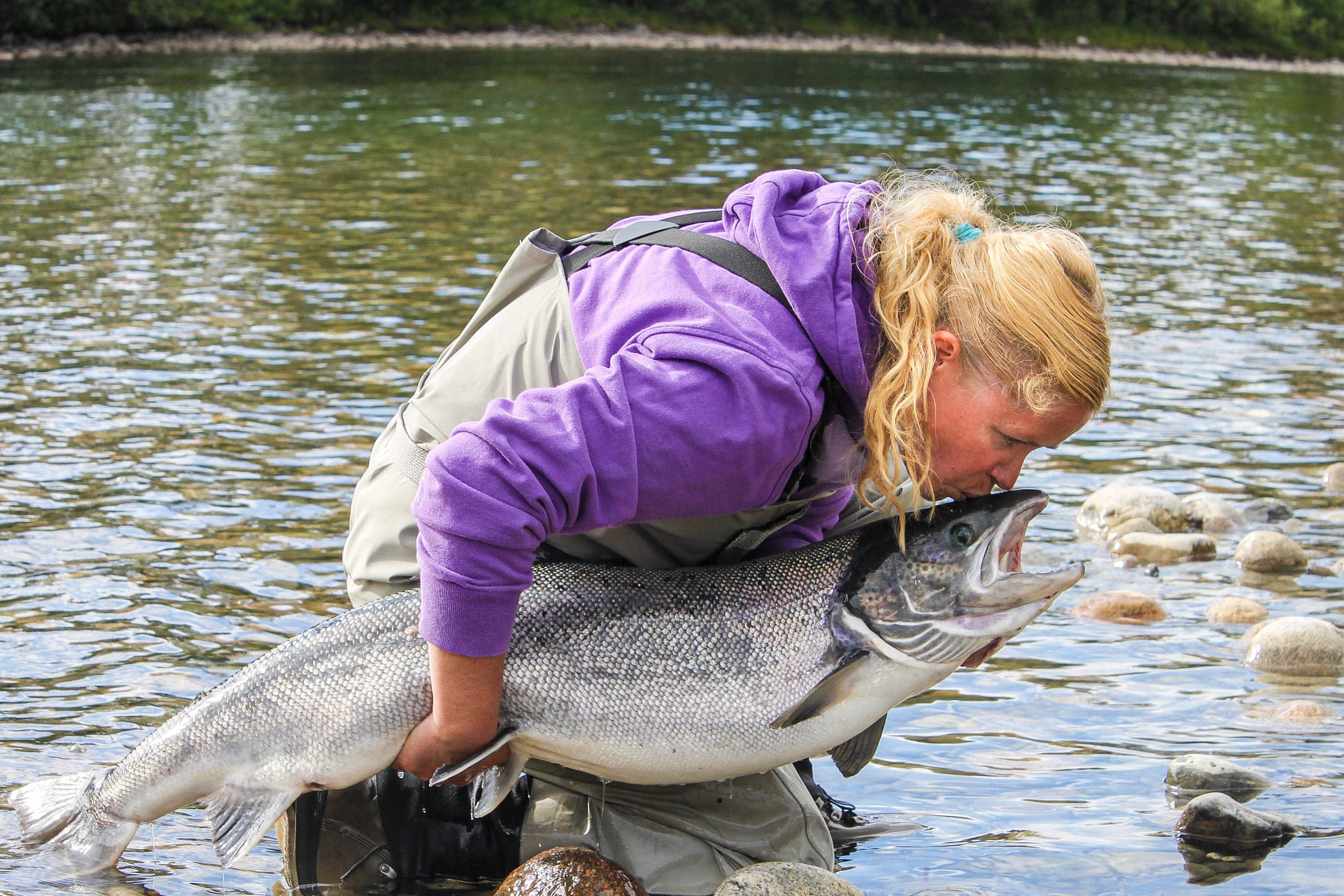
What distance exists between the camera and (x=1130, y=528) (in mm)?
7301

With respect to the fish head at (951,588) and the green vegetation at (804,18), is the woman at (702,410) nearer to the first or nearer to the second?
the fish head at (951,588)

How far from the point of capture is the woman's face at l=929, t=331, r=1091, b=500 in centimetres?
322

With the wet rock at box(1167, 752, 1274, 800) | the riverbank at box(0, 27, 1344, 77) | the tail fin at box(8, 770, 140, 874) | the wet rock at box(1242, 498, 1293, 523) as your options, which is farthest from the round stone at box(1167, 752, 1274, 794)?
the riverbank at box(0, 27, 1344, 77)

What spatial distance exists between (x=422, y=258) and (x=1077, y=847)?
10.4 meters

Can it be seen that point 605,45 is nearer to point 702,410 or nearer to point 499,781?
point 499,781

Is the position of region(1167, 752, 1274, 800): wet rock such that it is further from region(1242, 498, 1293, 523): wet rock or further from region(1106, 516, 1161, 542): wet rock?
region(1242, 498, 1293, 523): wet rock

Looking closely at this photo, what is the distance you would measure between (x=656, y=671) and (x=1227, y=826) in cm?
207

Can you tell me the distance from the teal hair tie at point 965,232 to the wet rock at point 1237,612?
11.7ft

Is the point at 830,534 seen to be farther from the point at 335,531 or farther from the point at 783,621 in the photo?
the point at 335,531

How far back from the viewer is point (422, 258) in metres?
13.7

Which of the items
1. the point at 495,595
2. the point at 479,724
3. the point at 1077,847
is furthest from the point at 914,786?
the point at 495,595

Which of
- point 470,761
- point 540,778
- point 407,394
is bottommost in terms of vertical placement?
point 407,394

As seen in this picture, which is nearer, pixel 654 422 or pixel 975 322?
pixel 654 422

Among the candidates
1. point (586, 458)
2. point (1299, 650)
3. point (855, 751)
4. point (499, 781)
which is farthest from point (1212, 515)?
point (586, 458)
